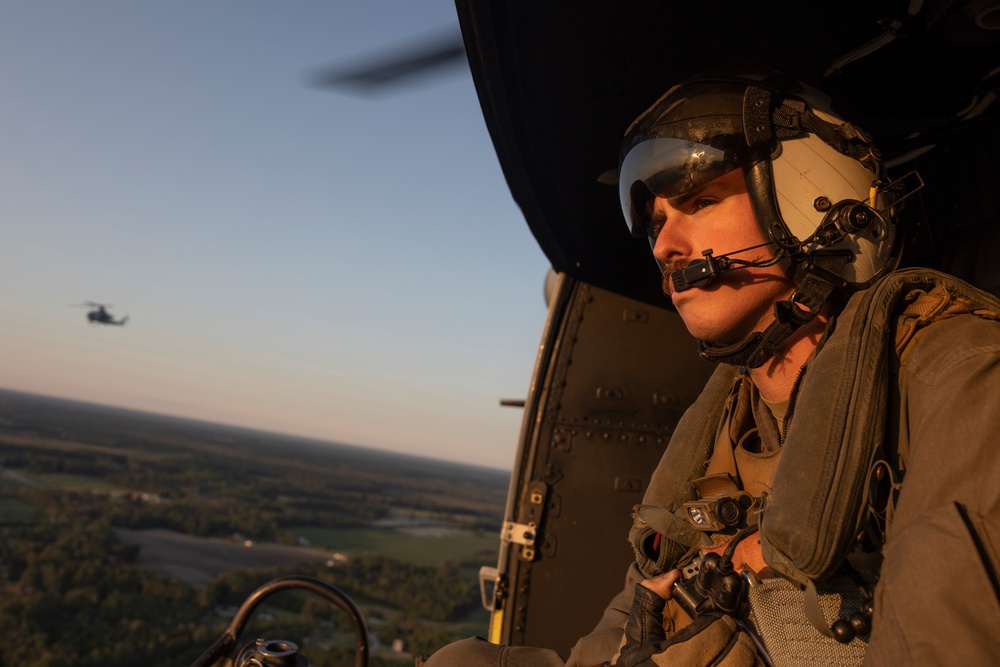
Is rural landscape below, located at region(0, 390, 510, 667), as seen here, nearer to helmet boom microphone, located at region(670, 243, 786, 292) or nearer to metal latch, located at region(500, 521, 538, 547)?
metal latch, located at region(500, 521, 538, 547)

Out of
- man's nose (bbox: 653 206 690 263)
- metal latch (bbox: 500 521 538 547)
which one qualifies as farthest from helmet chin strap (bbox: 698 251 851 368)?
metal latch (bbox: 500 521 538 547)

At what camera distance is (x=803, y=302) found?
1757mm

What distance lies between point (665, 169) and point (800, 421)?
0.85 m

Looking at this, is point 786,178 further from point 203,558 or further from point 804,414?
point 203,558

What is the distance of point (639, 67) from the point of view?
2.17 m

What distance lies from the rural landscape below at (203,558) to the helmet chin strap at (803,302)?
11.6ft

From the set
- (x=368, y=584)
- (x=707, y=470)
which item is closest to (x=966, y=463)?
(x=707, y=470)

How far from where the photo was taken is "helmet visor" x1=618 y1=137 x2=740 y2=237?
6.03 ft

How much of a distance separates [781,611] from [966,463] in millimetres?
526

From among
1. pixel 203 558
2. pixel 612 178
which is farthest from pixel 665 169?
pixel 203 558

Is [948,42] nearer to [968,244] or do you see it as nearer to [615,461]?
[968,244]

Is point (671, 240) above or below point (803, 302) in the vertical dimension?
above

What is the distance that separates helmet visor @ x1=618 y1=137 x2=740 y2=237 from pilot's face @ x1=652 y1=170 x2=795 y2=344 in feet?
0.17

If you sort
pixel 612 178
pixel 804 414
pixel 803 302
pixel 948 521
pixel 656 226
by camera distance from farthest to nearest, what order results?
pixel 612 178 < pixel 656 226 < pixel 803 302 < pixel 804 414 < pixel 948 521
